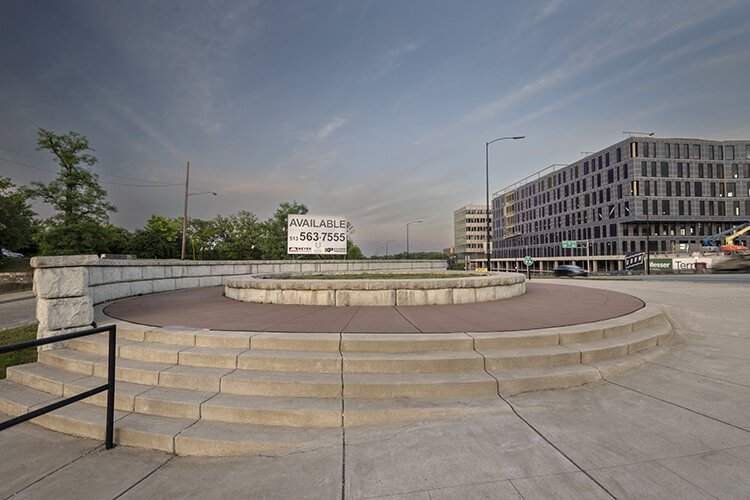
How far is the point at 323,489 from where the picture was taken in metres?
2.50

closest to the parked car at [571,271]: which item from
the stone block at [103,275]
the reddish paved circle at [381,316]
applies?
the reddish paved circle at [381,316]

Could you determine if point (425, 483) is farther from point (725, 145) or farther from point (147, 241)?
point (725, 145)

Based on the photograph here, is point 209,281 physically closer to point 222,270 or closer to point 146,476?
point 222,270

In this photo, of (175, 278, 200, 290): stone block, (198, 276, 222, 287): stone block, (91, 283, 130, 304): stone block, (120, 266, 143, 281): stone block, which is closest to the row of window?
(198, 276, 222, 287): stone block

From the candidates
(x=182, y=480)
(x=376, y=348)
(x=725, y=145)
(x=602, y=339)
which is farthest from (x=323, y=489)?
(x=725, y=145)

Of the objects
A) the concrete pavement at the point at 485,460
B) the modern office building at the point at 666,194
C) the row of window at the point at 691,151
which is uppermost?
the row of window at the point at 691,151

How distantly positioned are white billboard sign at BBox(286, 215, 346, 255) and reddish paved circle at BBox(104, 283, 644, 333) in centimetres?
1438

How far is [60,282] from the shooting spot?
538cm

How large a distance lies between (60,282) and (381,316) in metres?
5.67

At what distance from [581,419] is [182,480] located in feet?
12.6

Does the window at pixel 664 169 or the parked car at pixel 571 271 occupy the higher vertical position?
the window at pixel 664 169

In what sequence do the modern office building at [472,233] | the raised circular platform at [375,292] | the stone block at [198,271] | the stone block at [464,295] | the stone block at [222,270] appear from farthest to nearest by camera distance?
the modern office building at [472,233] → the stone block at [222,270] → the stone block at [198,271] → the stone block at [464,295] → the raised circular platform at [375,292]

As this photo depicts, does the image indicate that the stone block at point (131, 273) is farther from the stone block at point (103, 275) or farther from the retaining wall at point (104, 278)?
the stone block at point (103, 275)

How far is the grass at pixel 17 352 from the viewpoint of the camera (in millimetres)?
5375
